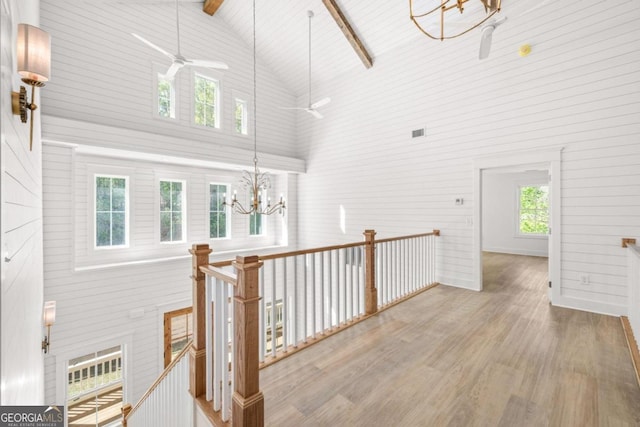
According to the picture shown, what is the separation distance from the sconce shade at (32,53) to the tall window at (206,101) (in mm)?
4602

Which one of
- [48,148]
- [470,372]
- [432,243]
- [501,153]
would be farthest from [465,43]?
[48,148]

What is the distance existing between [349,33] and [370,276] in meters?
4.88

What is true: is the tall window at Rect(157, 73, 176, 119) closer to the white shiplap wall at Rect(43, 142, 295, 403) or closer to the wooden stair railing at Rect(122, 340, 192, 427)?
the white shiplap wall at Rect(43, 142, 295, 403)

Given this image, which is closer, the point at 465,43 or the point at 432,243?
the point at 465,43

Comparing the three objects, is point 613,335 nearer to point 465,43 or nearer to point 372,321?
point 372,321

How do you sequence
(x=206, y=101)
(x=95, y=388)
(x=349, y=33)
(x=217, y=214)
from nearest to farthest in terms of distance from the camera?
(x=95, y=388), (x=349, y=33), (x=206, y=101), (x=217, y=214)

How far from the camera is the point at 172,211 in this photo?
5.96 meters

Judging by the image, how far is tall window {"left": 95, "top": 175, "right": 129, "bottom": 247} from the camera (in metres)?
5.08

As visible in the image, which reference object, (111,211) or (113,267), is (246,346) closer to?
(113,267)

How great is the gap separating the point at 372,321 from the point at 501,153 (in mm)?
3359

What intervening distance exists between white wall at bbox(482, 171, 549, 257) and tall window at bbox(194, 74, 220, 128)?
753cm

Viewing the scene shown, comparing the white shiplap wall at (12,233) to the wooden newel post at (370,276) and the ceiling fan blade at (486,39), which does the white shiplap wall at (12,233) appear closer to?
the wooden newel post at (370,276)

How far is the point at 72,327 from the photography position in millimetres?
4449

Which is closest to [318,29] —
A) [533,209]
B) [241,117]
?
[241,117]
